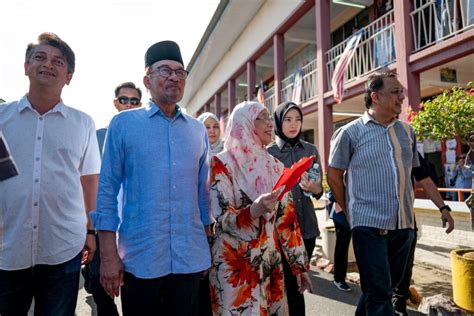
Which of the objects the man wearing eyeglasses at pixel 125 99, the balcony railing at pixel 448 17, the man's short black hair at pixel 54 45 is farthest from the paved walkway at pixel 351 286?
the balcony railing at pixel 448 17

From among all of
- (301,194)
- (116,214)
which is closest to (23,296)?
(116,214)

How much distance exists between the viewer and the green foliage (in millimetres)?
3572

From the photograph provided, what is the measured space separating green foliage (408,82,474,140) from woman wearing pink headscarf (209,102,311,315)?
96.6 inches

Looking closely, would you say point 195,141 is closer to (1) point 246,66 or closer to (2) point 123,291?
(2) point 123,291

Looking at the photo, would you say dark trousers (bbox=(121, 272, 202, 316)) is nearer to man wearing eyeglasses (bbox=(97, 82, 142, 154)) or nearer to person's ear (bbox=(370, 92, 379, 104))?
man wearing eyeglasses (bbox=(97, 82, 142, 154))

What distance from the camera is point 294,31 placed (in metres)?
12.6

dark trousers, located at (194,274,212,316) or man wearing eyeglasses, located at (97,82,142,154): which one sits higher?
man wearing eyeglasses, located at (97,82,142,154)

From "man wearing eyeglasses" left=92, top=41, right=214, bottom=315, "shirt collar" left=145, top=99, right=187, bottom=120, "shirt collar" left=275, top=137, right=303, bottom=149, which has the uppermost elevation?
"shirt collar" left=145, top=99, right=187, bottom=120

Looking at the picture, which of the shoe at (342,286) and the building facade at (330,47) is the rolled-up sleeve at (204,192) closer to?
the shoe at (342,286)

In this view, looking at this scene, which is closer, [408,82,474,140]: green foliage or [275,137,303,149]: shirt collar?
[275,137,303,149]: shirt collar

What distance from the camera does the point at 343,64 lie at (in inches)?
318

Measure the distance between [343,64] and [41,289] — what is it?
779 cm

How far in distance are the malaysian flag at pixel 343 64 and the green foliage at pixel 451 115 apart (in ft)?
14.6

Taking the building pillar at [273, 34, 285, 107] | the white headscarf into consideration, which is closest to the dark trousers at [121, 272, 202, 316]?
the white headscarf
